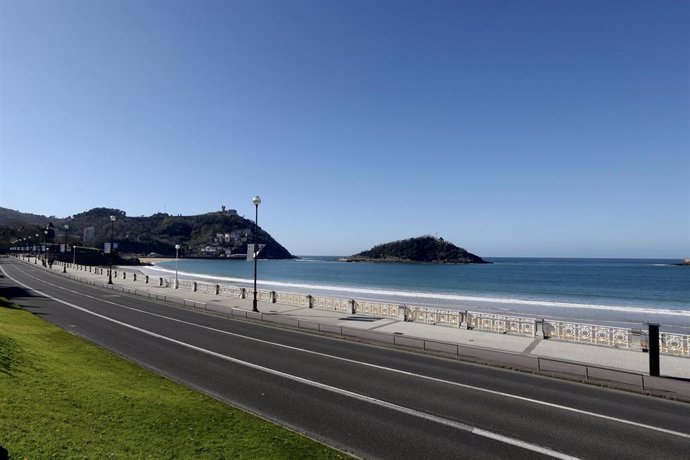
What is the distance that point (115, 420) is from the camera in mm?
8414

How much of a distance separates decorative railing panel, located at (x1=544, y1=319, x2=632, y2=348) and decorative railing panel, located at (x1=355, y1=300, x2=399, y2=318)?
9.86 metres

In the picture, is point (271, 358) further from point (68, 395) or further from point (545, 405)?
→ point (545, 405)

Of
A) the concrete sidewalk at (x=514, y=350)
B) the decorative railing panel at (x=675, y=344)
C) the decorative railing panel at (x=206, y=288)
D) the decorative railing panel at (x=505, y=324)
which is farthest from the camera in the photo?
the decorative railing panel at (x=206, y=288)

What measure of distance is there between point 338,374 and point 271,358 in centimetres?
357

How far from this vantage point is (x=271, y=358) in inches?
663

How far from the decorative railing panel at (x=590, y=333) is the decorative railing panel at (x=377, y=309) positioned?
9861mm

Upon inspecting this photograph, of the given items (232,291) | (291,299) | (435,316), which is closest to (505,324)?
(435,316)

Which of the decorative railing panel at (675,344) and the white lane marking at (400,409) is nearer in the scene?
the white lane marking at (400,409)

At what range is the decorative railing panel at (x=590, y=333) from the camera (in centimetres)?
1956

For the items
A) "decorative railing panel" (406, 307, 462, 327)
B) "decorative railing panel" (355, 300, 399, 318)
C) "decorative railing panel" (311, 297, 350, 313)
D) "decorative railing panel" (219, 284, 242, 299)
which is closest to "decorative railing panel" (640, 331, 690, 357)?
"decorative railing panel" (406, 307, 462, 327)

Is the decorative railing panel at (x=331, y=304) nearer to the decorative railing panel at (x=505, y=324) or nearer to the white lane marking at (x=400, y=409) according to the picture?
the decorative railing panel at (x=505, y=324)

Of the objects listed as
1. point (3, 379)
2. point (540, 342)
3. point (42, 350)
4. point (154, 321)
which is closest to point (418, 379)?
point (540, 342)

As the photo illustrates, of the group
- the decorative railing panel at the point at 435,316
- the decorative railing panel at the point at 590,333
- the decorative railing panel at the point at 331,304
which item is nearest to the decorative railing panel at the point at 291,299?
the decorative railing panel at the point at 331,304

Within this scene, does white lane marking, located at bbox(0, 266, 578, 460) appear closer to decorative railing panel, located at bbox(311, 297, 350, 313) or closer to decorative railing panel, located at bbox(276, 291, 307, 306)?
decorative railing panel, located at bbox(311, 297, 350, 313)
